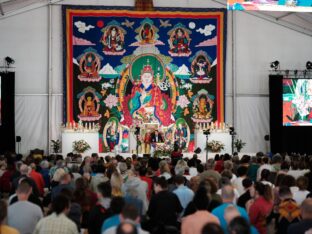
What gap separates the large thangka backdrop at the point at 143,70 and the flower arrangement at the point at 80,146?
1.84 m

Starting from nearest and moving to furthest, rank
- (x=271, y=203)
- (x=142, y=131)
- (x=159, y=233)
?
(x=159, y=233), (x=271, y=203), (x=142, y=131)

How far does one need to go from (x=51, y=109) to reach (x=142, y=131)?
3.68m

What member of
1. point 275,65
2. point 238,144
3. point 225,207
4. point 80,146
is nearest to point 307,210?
point 225,207

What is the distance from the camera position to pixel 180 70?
2666 centimetres

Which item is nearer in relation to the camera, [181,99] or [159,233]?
[159,233]

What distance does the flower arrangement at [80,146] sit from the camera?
23.8 m

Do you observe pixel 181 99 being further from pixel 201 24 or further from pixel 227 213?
pixel 227 213

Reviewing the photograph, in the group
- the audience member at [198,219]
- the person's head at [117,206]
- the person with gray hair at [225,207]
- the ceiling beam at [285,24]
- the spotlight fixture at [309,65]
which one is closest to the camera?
the audience member at [198,219]

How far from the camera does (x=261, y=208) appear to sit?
7.61 meters

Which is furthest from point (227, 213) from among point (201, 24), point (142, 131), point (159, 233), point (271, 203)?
point (201, 24)

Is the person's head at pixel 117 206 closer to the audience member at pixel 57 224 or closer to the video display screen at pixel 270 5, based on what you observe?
the audience member at pixel 57 224

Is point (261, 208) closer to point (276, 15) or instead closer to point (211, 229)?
point (211, 229)

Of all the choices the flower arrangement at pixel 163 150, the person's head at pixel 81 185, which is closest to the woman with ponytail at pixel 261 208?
the person's head at pixel 81 185

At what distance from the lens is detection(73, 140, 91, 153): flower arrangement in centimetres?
2380
